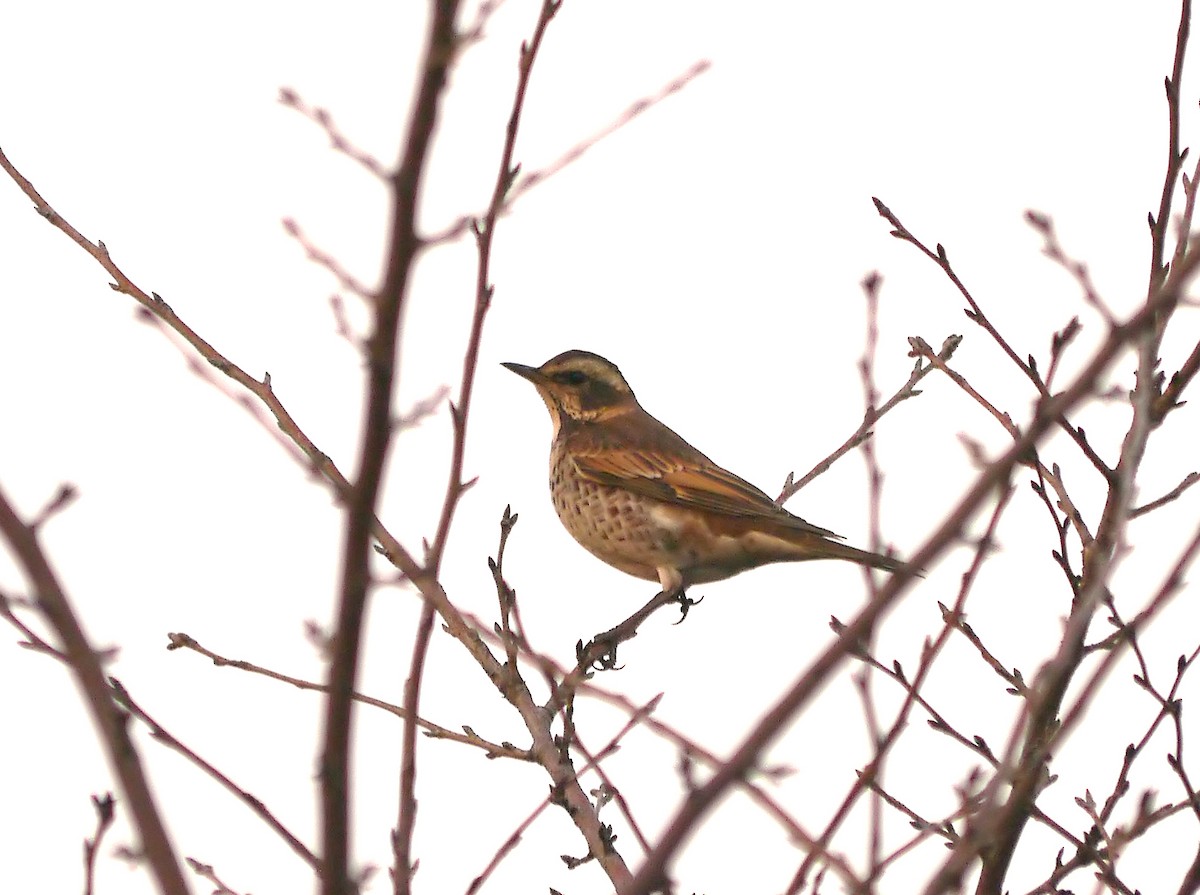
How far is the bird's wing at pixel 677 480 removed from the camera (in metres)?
8.97

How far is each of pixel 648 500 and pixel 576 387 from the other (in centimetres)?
147

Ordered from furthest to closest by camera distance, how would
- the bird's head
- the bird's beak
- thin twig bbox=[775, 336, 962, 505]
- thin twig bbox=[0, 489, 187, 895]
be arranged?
the bird's head, the bird's beak, thin twig bbox=[775, 336, 962, 505], thin twig bbox=[0, 489, 187, 895]

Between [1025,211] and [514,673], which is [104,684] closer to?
[514,673]

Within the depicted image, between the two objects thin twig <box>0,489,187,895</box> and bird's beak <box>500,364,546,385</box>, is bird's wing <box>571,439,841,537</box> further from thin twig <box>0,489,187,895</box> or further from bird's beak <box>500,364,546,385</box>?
thin twig <box>0,489,187,895</box>

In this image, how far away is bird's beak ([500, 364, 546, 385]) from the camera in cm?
1027

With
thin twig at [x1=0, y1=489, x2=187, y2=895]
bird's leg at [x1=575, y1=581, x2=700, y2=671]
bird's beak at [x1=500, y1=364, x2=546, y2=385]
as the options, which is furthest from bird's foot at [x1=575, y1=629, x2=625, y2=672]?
thin twig at [x1=0, y1=489, x2=187, y2=895]

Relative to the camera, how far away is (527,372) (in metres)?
10.4

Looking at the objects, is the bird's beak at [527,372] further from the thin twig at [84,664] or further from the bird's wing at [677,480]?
the thin twig at [84,664]

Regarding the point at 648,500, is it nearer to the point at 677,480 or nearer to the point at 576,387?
the point at 677,480

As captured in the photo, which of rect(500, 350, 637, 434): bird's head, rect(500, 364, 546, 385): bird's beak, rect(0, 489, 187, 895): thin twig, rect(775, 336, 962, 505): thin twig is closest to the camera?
rect(0, 489, 187, 895): thin twig

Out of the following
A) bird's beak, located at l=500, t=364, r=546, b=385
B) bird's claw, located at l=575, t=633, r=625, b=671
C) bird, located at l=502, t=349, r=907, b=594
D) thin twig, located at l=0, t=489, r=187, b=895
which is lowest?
thin twig, located at l=0, t=489, r=187, b=895

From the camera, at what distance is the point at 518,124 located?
10.5 ft

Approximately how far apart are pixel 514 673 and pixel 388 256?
11.1 feet

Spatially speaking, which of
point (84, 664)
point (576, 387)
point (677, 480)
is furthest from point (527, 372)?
point (84, 664)
